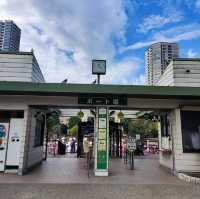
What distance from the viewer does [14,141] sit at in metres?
8.71

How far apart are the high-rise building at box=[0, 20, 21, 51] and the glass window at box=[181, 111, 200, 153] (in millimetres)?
25363

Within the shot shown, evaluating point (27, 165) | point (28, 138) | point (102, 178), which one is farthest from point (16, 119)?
point (102, 178)

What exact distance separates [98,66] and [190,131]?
4.71 metres

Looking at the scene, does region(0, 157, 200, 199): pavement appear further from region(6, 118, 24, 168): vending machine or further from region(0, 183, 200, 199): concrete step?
A: region(6, 118, 24, 168): vending machine

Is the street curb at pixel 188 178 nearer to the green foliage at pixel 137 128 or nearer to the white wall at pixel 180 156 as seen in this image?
the white wall at pixel 180 156

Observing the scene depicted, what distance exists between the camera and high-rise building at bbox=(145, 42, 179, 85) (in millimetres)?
32644

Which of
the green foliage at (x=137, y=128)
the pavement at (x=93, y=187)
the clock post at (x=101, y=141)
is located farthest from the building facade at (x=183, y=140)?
the green foliage at (x=137, y=128)

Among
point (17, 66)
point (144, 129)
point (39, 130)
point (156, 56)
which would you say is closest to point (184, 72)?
point (39, 130)

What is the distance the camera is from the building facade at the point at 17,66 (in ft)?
48.6

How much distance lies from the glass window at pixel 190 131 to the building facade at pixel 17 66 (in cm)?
972

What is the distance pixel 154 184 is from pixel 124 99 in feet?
10.6

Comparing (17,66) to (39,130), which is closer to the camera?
(39,130)

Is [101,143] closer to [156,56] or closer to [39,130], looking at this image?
[39,130]

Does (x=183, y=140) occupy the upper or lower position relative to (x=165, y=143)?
upper
